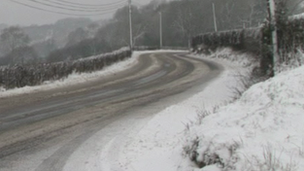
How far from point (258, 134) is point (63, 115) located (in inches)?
219

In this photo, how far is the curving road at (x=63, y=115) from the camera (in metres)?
5.24

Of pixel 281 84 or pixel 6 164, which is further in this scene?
pixel 281 84

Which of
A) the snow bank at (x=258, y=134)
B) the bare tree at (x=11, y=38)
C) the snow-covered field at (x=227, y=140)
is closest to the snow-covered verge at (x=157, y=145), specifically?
the snow-covered field at (x=227, y=140)

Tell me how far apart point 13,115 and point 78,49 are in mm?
117375

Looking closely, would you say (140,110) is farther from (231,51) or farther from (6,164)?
(231,51)

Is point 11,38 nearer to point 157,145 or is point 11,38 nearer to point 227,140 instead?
point 157,145

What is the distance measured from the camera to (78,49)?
12194 centimetres

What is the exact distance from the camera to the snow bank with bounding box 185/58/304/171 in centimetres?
341

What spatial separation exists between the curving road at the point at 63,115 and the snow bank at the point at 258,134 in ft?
7.52

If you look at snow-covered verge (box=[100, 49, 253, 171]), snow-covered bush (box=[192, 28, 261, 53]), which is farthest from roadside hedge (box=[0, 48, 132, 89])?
snow-covered bush (box=[192, 28, 261, 53])

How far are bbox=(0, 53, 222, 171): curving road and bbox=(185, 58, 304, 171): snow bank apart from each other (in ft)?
7.52

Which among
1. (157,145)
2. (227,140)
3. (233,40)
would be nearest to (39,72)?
(157,145)

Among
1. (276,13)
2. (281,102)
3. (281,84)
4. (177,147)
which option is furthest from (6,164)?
(276,13)

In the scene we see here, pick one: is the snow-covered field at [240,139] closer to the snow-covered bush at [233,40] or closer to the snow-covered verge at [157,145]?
the snow-covered verge at [157,145]
